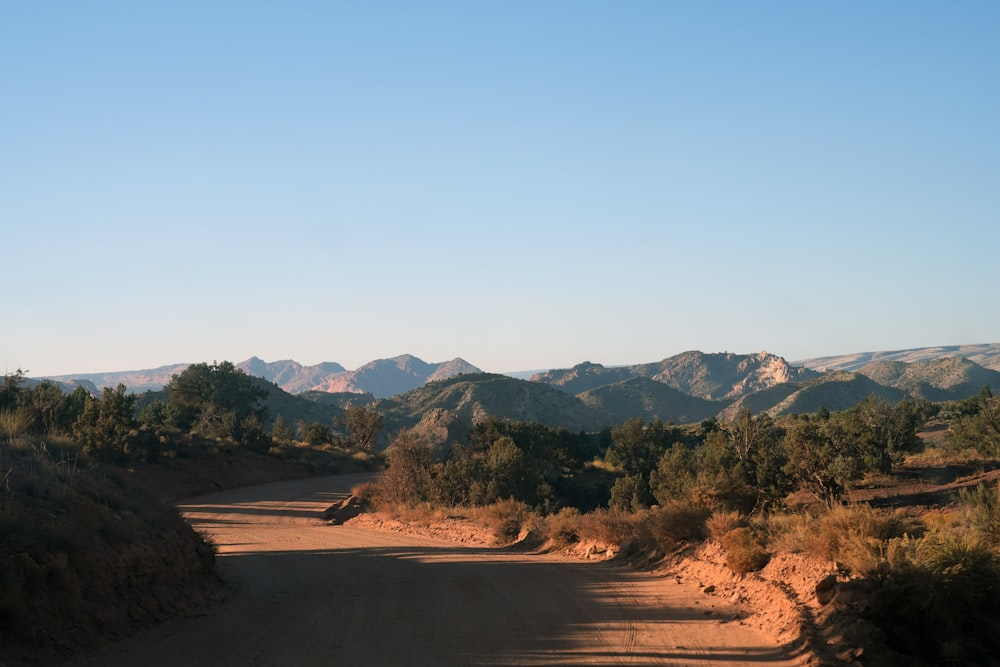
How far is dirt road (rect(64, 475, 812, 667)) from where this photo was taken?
9.56 m

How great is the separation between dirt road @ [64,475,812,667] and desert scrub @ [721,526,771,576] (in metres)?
0.82

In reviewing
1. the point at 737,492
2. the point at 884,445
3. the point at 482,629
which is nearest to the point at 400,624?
the point at 482,629

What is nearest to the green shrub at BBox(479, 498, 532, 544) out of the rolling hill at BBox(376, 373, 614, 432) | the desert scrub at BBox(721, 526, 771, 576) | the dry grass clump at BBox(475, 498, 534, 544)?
the dry grass clump at BBox(475, 498, 534, 544)

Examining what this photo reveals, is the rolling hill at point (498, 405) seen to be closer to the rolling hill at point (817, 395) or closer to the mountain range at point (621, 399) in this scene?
the mountain range at point (621, 399)

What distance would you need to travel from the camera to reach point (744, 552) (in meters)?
12.9

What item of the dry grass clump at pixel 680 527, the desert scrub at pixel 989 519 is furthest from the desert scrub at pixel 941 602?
the dry grass clump at pixel 680 527

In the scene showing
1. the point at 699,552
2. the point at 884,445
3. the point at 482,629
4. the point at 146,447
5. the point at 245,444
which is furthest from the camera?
the point at 245,444

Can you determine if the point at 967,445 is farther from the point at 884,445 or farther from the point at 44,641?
the point at 44,641

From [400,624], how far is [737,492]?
37.6 feet

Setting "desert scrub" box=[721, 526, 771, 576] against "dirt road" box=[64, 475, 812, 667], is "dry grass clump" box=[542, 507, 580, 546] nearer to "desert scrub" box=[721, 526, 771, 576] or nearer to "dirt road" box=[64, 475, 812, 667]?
"dirt road" box=[64, 475, 812, 667]

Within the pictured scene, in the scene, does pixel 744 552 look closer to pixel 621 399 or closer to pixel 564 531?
pixel 564 531

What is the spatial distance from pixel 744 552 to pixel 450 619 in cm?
497

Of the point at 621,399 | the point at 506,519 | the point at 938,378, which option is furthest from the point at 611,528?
the point at 938,378

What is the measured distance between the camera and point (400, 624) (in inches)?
441
